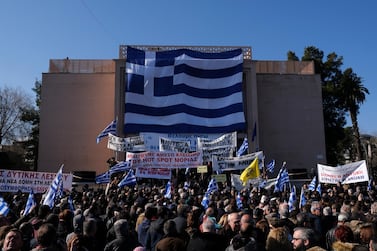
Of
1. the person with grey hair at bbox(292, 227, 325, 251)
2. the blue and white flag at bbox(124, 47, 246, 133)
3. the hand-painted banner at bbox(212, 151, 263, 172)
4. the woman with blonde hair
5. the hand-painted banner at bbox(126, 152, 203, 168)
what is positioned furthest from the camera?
the blue and white flag at bbox(124, 47, 246, 133)

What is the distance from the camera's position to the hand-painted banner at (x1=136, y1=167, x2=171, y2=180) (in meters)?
17.0

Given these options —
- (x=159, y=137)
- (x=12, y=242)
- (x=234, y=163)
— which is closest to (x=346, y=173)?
(x=234, y=163)

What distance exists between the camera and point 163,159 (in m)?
17.9

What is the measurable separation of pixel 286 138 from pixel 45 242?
28519 mm

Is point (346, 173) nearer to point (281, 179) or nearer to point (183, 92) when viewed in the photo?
point (281, 179)

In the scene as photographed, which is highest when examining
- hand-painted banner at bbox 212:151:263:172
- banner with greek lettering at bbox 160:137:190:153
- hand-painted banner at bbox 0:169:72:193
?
banner with greek lettering at bbox 160:137:190:153

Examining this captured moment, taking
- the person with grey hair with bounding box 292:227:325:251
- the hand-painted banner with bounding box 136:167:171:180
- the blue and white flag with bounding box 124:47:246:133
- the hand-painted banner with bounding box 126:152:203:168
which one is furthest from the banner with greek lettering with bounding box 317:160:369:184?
the blue and white flag with bounding box 124:47:246:133

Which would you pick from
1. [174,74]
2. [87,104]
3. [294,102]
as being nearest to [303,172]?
[294,102]

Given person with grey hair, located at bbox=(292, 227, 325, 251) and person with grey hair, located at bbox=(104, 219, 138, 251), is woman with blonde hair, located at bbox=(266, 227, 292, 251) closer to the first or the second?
person with grey hair, located at bbox=(292, 227, 325, 251)

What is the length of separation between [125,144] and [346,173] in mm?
12204

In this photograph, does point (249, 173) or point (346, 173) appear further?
point (346, 173)

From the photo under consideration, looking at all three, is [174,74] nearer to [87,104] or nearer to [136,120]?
[136,120]

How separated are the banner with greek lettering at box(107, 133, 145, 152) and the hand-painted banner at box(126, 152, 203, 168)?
5.20 meters

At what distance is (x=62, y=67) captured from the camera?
104 ft
